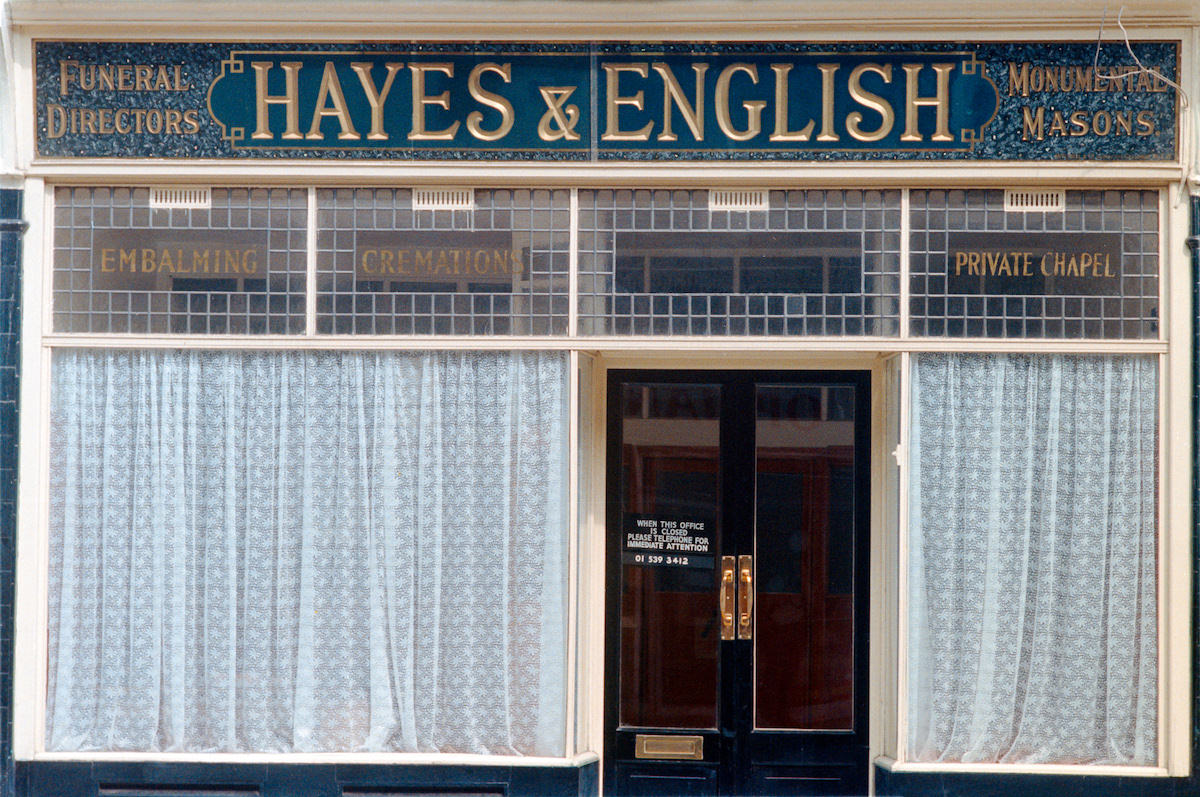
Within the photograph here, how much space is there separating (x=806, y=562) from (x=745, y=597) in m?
0.40

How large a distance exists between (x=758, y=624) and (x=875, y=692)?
747 mm

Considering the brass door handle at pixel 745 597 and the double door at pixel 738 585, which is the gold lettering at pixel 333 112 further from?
the brass door handle at pixel 745 597

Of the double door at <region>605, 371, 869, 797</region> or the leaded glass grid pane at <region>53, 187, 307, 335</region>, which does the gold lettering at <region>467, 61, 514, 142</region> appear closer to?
the leaded glass grid pane at <region>53, 187, 307, 335</region>

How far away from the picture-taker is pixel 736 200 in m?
6.11

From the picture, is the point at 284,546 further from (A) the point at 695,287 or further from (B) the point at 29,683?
(A) the point at 695,287

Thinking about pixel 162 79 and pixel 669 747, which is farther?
pixel 669 747

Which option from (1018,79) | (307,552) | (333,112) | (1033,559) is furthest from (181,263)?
(1033,559)

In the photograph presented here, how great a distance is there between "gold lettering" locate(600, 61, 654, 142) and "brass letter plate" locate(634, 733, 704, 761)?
11.1 ft

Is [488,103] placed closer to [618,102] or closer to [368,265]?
[618,102]

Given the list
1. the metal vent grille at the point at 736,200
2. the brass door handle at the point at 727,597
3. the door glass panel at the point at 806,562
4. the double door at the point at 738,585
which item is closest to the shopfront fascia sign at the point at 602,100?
the metal vent grille at the point at 736,200

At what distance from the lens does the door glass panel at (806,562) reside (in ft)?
20.7

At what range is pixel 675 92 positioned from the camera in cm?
608

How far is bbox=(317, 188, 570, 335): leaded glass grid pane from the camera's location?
612cm

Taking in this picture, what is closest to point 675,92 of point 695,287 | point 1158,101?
point 695,287
